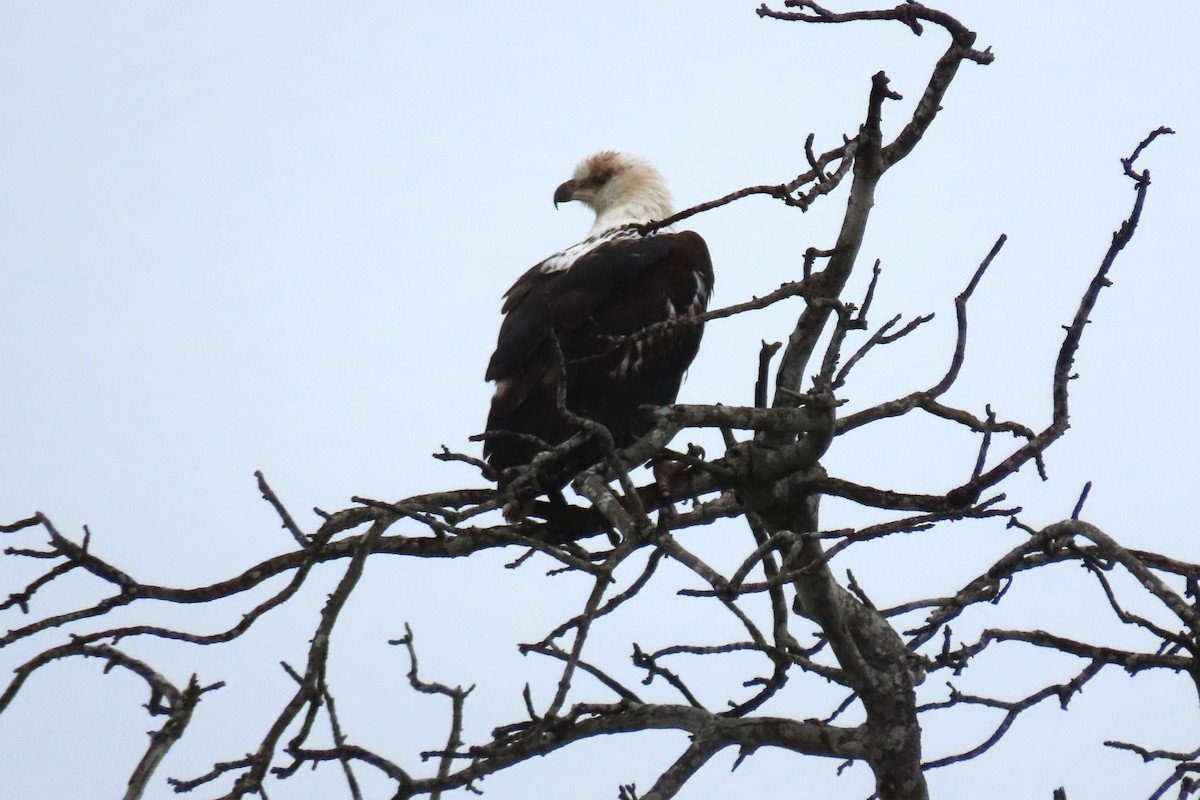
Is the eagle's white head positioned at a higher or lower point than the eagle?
higher

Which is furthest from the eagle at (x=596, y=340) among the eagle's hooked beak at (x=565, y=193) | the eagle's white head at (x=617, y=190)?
the eagle's hooked beak at (x=565, y=193)

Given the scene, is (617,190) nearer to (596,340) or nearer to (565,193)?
(565,193)

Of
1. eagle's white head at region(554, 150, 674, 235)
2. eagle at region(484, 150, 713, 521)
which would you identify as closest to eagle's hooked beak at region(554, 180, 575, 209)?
eagle's white head at region(554, 150, 674, 235)

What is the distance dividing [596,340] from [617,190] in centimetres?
224

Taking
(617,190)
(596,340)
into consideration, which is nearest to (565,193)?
(617,190)

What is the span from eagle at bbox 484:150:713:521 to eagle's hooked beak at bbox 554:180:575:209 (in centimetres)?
153

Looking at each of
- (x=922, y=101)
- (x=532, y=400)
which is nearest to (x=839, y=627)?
(x=922, y=101)

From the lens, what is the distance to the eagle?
5227mm

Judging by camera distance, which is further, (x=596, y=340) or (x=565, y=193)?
(x=565, y=193)

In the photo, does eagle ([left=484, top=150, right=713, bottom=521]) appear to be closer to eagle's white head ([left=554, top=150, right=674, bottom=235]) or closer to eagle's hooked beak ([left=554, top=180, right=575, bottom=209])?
eagle's white head ([left=554, top=150, right=674, bottom=235])

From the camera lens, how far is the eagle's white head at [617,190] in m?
7.04

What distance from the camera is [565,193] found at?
24.7 ft

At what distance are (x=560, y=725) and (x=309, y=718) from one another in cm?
83

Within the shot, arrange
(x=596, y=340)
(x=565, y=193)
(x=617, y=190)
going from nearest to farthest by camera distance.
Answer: (x=596, y=340), (x=617, y=190), (x=565, y=193)
